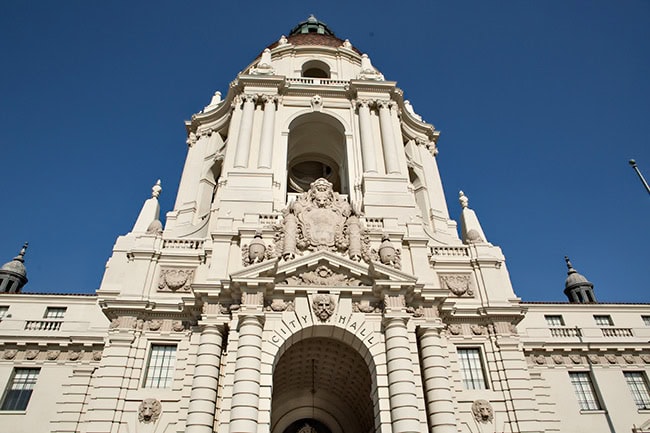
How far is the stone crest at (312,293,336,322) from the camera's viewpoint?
19766mm

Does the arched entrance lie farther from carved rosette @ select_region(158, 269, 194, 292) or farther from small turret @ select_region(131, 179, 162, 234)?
small turret @ select_region(131, 179, 162, 234)

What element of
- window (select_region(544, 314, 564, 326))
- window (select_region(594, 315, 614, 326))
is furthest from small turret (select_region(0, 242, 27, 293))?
window (select_region(594, 315, 614, 326))

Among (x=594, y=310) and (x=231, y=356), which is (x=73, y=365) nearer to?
(x=231, y=356)

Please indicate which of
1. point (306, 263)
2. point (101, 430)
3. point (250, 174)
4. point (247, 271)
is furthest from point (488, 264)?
point (101, 430)

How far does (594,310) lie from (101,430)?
3285 centimetres

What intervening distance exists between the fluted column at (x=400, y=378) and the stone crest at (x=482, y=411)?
405cm

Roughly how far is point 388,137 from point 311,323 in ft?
52.8

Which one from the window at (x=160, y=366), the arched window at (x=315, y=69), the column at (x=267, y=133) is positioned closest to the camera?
the window at (x=160, y=366)

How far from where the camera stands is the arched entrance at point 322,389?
72.1 ft

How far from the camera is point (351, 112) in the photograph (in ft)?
111

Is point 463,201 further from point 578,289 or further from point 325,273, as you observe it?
point 578,289

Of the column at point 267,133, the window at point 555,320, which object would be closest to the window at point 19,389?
the column at point 267,133

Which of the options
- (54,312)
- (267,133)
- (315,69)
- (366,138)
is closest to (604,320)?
(366,138)

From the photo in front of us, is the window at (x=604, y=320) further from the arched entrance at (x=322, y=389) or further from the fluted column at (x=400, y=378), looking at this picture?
the fluted column at (x=400, y=378)
